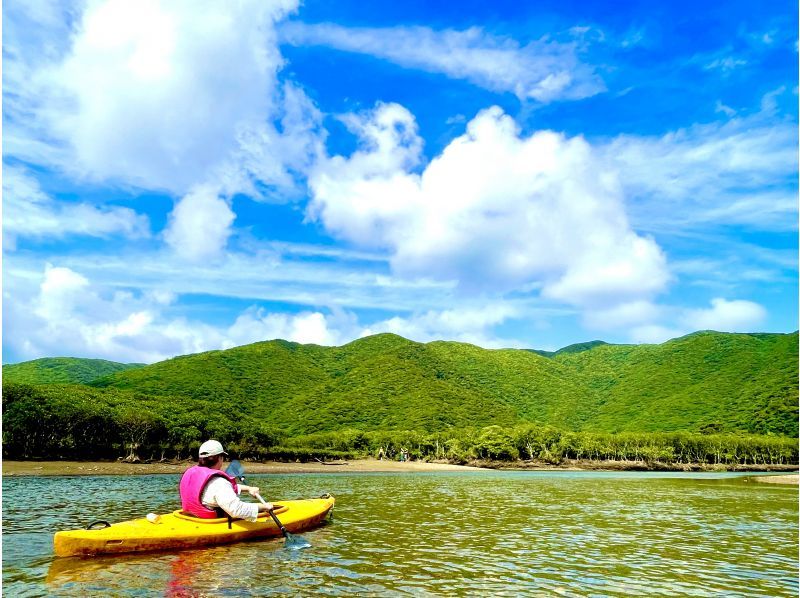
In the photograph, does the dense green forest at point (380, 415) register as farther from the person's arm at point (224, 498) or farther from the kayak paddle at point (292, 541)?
the kayak paddle at point (292, 541)

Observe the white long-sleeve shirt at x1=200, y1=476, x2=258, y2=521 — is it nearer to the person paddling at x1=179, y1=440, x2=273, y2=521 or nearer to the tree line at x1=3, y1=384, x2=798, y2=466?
the person paddling at x1=179, y1=440, x2=273, y2=521

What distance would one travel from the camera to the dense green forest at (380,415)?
72.5 meters

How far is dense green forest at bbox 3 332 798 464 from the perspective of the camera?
72500mm

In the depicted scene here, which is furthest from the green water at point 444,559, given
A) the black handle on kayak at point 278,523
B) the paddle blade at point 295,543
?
the black handle on kayak at point 278,523

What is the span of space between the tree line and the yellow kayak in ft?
197

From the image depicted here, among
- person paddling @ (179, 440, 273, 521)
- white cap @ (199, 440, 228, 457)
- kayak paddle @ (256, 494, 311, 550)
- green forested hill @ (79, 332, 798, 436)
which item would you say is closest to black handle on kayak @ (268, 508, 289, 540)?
kayak paddle @ (256, 494, 311, 550)

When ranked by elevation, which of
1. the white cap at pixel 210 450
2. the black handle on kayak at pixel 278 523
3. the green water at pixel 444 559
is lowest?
the green water at pixel 444 559

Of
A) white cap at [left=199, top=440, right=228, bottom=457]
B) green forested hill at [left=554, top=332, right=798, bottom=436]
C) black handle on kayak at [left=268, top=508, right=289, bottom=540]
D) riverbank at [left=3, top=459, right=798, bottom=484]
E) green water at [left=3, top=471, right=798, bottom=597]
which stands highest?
green forested hill at [left=554, top=332, right=798, bottom=436]

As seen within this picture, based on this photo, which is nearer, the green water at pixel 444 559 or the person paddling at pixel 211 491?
the green water at pixel 444 559

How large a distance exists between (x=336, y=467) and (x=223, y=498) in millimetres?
80435

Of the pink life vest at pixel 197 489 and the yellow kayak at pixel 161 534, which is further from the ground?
the pink life vest at pixel 197 489

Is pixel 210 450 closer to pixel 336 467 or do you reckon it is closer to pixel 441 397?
pixel 336 467

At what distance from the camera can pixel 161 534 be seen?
14812mm

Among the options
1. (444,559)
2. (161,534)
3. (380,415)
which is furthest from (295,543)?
(380,415)
